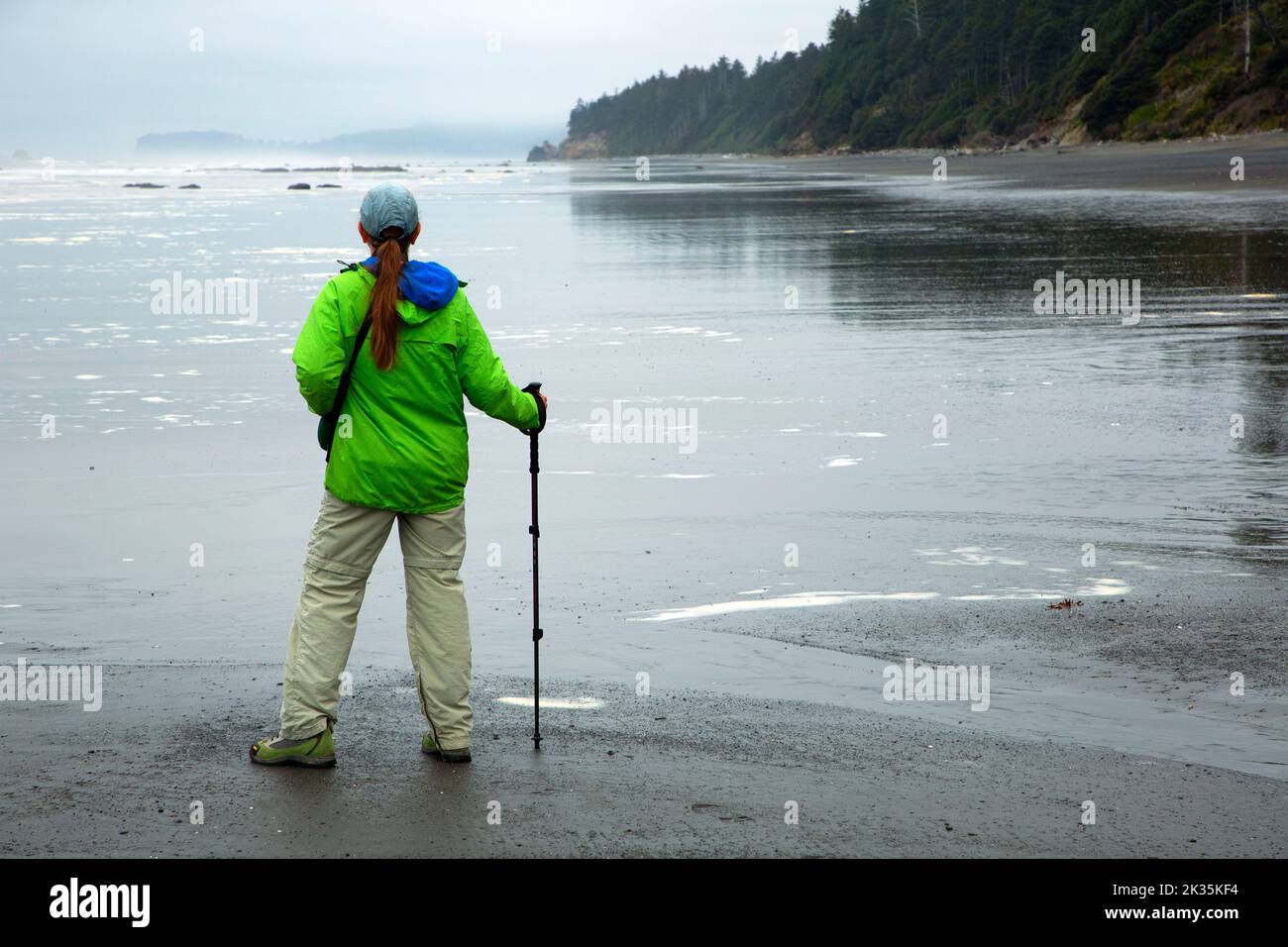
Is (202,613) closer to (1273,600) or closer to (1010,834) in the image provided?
(1010,834)

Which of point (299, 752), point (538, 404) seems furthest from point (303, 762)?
point (538, 404)

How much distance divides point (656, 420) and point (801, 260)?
46.9 ft

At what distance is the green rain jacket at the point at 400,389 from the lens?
16.2 ft

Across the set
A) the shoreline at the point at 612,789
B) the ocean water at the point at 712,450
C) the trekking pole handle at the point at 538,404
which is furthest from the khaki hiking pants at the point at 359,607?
the ocean water at the point at 712,450

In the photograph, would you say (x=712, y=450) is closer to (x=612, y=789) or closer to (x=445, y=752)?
(x=445, y=752)

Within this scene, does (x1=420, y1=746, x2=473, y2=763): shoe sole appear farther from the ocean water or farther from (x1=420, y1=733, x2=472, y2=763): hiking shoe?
the ocean water

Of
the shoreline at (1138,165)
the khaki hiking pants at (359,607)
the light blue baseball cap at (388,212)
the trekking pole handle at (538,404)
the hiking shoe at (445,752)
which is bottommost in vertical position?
the hiking shoe at (445,752)

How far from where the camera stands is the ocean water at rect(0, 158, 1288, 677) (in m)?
7.36

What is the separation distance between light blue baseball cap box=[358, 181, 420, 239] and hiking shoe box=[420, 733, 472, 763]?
5.62 feet

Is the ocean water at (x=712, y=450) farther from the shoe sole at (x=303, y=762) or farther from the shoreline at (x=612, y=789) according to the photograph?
the shoe sole at (x=303, y=762)

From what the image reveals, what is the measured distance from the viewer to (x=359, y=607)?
5156 mm

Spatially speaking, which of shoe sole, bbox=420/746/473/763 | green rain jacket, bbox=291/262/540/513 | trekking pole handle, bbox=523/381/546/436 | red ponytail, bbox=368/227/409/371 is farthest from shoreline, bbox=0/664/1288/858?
red ponytail, bbox=368/227/409/371

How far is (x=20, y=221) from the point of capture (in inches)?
1714

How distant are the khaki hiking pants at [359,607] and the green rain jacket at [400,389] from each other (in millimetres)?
101
